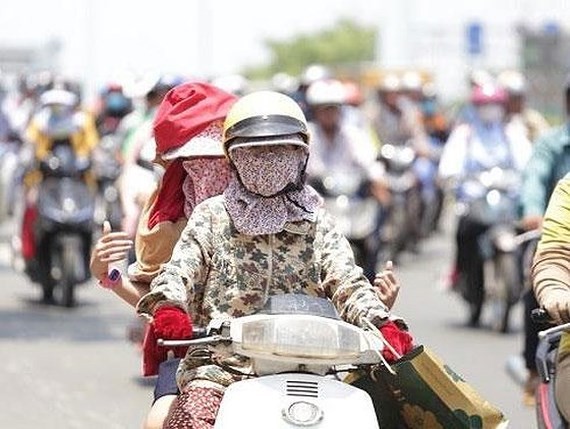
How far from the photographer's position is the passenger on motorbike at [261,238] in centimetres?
601

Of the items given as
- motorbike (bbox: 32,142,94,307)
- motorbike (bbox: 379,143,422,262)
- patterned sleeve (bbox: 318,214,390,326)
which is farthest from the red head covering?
motorbike (bbox: 379,143,422,262)

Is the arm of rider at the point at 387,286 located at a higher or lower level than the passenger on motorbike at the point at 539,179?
higher

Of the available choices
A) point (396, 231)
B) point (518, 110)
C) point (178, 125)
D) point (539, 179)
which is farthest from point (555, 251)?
point (396, 231)

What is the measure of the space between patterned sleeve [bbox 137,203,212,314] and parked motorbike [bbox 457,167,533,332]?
846 centimetres

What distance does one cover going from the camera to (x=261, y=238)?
6.21 m

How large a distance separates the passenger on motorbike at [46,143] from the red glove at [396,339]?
1004 centimetres

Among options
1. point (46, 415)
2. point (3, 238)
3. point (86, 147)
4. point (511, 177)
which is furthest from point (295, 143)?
point (3, 238)

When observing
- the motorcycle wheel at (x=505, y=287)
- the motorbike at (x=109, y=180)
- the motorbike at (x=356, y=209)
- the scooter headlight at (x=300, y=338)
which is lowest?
the motorbike at (x=109, y=180)

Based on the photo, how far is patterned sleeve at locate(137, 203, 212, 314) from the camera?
5840 millimetres

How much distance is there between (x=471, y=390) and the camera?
558 centimetres

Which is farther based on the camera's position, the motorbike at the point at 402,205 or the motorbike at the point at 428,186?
the motorbike at the point at 428,186

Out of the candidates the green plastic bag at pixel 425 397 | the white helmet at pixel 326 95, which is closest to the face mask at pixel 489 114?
the white helmet at pixel 326 95

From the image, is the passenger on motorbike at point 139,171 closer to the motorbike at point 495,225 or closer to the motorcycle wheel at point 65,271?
the motorbike at point 495,225

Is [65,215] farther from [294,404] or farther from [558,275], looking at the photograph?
[294,404]
